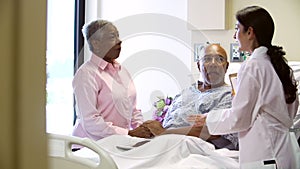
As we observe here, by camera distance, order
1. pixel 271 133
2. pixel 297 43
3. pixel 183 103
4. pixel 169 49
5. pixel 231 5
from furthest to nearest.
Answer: pixel 169 49
pixel 231 5
pixel 297 43
pixel 183 103
pixel 271 133

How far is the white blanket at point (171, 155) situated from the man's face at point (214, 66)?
2.26ft

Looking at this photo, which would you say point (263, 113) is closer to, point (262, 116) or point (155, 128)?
point (262, 116)

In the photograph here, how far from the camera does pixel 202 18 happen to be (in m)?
3.12

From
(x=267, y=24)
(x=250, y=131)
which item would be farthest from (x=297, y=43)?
(x=250, y=131)

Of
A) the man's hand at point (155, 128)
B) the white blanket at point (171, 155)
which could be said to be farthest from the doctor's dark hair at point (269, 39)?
the man's hand at point (155, 128)

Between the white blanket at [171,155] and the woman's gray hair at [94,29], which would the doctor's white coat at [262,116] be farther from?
the woman's gray hair at [94,29]

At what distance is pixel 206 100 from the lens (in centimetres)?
246

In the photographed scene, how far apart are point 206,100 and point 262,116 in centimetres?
91

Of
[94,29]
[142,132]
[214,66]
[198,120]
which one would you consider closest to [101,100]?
[142,132]

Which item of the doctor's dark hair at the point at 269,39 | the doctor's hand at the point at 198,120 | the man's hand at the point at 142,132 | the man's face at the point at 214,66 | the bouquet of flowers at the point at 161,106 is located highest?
the doctor's dark hair at the point at 269,39

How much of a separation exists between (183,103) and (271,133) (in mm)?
1057

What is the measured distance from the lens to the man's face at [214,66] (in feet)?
8.29

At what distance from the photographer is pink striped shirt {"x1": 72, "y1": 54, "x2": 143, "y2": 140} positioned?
2.20m

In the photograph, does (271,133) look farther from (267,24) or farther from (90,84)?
(90,84)
